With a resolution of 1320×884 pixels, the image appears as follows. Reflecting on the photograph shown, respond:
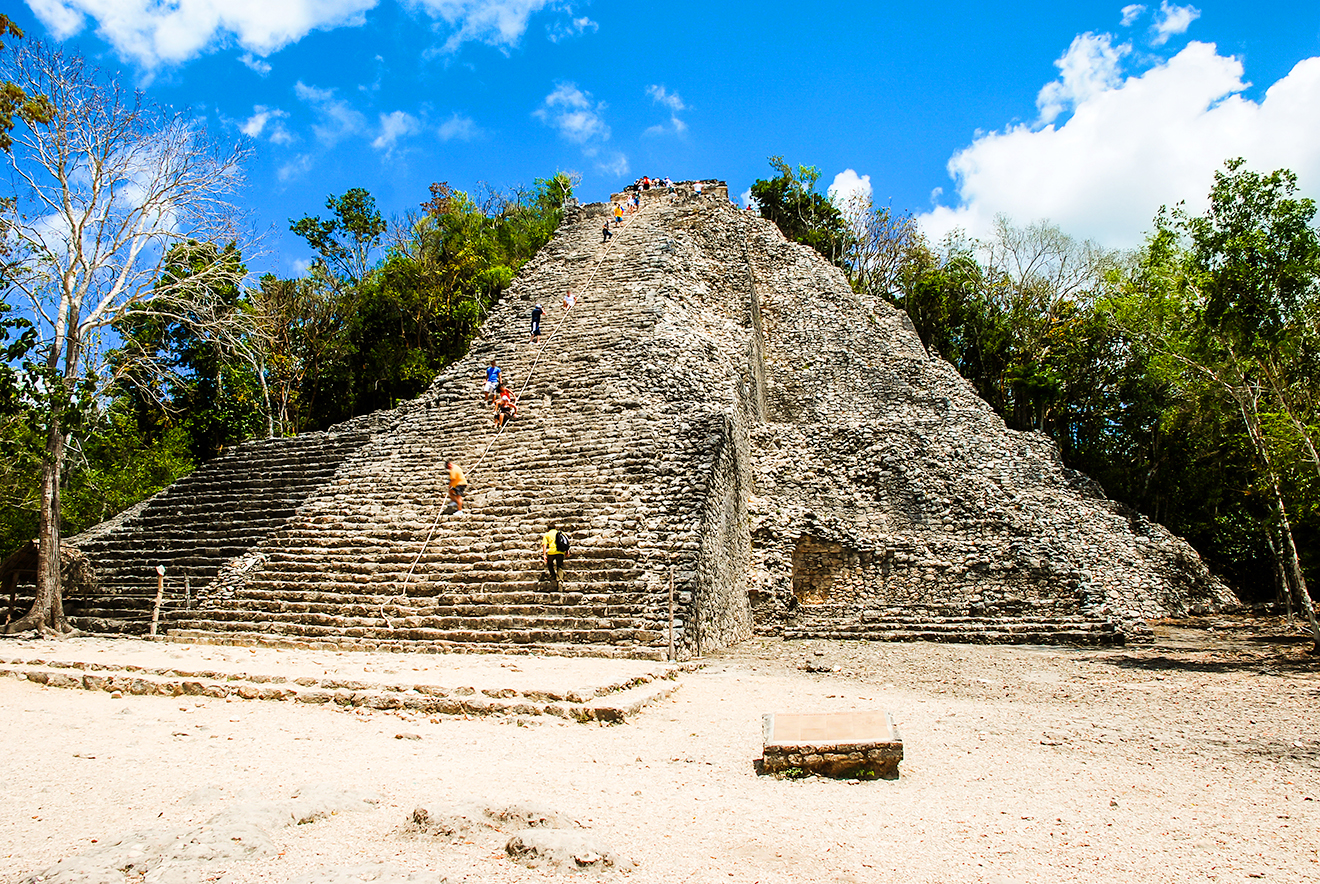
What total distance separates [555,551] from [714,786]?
5.19 meters

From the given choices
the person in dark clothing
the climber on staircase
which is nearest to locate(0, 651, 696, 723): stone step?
the climber on staircase

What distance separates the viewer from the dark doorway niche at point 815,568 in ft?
43.3

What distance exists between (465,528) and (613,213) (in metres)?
16.7

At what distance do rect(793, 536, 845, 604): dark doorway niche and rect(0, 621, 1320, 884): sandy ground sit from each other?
6182 mm

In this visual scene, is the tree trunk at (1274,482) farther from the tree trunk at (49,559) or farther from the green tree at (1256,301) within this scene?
the tree trunk at (49,559)

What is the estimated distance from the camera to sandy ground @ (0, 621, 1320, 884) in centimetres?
290

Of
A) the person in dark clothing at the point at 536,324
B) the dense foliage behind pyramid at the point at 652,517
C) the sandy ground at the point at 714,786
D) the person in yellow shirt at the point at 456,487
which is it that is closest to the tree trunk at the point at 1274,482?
the dense foliage behind pyramid at the point at 652,517

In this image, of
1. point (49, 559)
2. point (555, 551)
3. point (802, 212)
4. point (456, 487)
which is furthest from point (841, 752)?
point (802, 212)

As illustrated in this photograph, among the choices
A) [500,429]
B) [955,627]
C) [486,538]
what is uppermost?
[500,429]

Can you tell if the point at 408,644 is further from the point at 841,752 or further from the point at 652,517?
the point at 841,752

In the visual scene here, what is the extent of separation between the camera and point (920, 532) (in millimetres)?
13508

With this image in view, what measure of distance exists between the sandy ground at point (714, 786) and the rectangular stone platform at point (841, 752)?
0.11 m

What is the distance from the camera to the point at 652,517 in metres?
10.1

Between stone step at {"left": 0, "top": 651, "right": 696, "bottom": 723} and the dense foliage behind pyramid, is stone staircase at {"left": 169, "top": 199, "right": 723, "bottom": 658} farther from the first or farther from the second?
stone step at {"left": 0, "top": 651, "right": 696, "bottom": 723}
